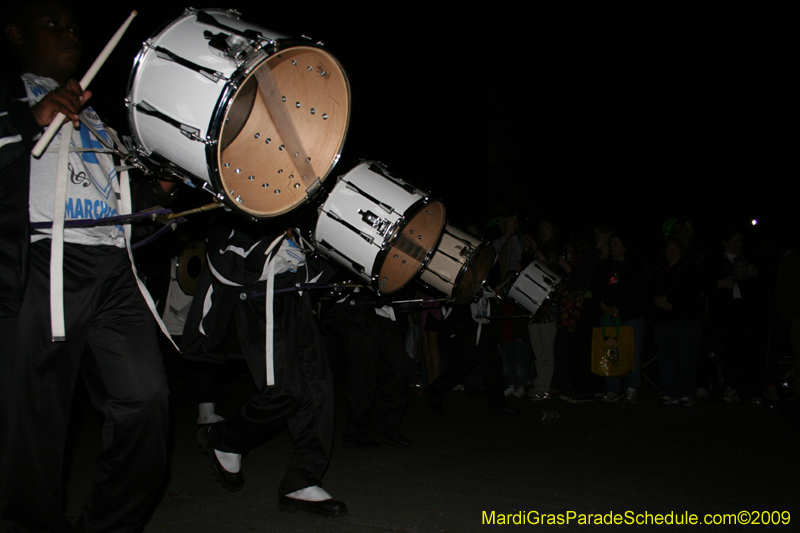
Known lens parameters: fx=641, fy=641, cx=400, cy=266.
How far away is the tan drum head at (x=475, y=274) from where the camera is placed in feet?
15.4

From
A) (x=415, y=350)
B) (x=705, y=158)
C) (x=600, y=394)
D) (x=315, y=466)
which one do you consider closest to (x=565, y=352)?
(x=600, y=394)

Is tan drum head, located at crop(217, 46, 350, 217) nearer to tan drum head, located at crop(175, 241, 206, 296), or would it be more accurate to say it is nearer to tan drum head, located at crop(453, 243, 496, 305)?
tan drum head, located at crop(453, 243, 496, 305)

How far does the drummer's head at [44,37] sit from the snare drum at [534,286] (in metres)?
4.78

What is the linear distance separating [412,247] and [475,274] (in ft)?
4.01

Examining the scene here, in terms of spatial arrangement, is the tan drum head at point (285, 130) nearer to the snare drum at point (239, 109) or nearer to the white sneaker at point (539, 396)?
the snare drum at point (239, 109)

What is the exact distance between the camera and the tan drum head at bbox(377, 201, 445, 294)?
368 cm

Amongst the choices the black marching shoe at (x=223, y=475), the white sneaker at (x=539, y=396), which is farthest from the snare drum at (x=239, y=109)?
the white sneaker at (x=539, y=396)

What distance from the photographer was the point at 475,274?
501 centimetres

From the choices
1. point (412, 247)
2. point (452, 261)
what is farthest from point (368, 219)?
point (452, 261)

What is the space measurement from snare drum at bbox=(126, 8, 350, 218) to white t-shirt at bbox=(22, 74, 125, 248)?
0.72 ft

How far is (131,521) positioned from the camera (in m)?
2.54

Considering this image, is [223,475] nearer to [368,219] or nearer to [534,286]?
[368,219]

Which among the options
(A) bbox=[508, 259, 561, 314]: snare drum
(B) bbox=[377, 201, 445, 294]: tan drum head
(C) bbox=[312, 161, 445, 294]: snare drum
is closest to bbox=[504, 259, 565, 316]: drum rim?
(A) bbox=[508, 259, 561, 314]: snare drum

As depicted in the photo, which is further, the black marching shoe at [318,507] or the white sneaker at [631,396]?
the white sneaker at [631,396]
